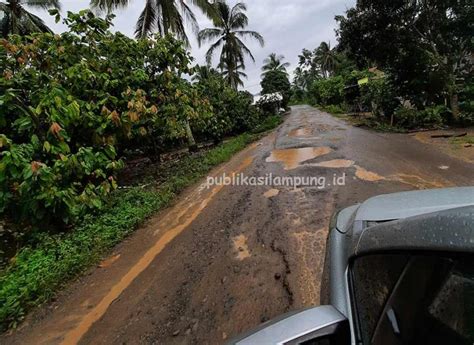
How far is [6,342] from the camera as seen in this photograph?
9.00ft

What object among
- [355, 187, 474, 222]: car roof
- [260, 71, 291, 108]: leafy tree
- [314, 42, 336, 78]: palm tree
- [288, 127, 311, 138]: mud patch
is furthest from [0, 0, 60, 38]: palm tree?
[314, 42, 336, 78]: palm tree

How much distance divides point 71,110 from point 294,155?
20.5 feet

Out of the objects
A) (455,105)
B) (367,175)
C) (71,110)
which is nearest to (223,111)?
(455,105)

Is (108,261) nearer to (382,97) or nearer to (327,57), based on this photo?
(382,97)

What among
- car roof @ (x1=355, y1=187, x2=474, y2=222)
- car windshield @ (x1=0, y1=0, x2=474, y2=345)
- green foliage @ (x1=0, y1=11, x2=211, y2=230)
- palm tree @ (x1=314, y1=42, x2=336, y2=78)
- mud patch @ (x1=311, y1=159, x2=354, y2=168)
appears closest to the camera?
car roof @ (x1=355, y1=187, x2=474, y2=222)

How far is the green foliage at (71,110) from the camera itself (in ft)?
13.9

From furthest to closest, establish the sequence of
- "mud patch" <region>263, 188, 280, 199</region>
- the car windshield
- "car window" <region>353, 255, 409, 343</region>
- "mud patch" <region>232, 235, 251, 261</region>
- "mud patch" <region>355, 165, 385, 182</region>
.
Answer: "mud patch" <region>355, 165, 385, 182</region> < "mud patch" <region>263, 188, 280, 199</region> < "mud patch" <region>232, 235, 251, 261</region> < the car windshield < "car window" <region>353, 255, 409, 343</region>

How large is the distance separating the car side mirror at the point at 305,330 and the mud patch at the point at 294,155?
6.44 m

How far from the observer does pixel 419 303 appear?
2.92 feet

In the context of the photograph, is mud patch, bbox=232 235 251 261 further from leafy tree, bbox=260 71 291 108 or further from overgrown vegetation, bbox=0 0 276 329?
leafy tree, bbox=260 71 291 108

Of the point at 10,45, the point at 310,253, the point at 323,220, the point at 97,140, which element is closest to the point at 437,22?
the point at 323,220

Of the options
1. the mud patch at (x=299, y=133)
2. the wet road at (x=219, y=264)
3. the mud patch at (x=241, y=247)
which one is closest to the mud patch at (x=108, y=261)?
the wet road at (x=219, y=264)

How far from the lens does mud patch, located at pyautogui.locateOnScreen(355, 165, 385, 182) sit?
5851 mm

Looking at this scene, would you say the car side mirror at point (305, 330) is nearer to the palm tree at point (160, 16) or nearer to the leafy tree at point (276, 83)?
the palm tree at point (160, 16)
